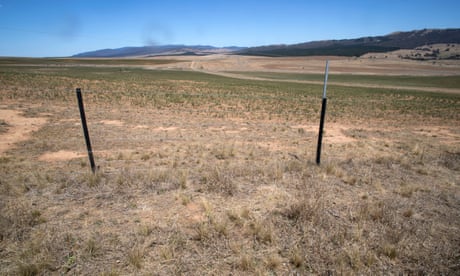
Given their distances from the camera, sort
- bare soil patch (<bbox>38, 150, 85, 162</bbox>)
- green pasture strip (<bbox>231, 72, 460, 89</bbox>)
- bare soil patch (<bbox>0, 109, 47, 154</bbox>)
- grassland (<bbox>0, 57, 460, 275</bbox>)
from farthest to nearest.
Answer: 1. green pasture strip (<bbox>231, 72, 460, 89</bbox>)
2. bare soil patch (<bbox>0, 109, 47, 154</bbox>)
3. bare soil patch (<bbox>38, 150, 85, 162</bbox>)
4. grassland (<bbox>0, 57, 460, 275</bbox>)

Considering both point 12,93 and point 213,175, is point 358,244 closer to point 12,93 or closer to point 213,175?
point 213,175

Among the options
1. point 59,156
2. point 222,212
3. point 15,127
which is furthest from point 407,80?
point 15,127

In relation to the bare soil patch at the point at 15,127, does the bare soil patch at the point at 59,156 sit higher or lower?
lower

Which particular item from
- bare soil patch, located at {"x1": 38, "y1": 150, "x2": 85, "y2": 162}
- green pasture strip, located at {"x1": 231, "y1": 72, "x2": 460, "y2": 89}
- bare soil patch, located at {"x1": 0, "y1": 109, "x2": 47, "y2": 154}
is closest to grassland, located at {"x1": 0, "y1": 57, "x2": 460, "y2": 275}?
bare soil patch, located at {"x1": 38, "y1": 150, "x2": 85, "y2": 162}

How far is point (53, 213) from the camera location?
12.7 ft

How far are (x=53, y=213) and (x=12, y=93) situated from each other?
24460mm

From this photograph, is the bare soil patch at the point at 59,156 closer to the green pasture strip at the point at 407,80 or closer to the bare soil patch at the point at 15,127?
the bare soil patch at the point at 15,127

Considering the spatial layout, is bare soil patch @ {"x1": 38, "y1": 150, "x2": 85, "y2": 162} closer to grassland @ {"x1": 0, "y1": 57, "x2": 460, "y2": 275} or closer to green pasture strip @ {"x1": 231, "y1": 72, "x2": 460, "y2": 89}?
grassland @ {"x1": 0, "y1": 57, "x2": 460, "y2": 275}

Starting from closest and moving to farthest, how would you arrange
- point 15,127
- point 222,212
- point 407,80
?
point 222,212 → point 15,127 → point 407,80

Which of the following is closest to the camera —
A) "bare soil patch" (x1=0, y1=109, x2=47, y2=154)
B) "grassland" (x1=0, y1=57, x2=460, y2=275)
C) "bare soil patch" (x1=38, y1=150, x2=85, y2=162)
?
"grassland" (x1=0, y1=57, x2=460, y2=275)

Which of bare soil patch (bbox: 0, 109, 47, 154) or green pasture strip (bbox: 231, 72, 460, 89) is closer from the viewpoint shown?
bare soil patch (bbox: 0, 109, 47, 154)

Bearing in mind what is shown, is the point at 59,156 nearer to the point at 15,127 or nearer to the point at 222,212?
the point at 15,127

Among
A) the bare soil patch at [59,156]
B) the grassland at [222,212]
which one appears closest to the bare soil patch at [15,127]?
the grassland at [222,212]

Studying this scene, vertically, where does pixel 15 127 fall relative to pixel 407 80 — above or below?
below
